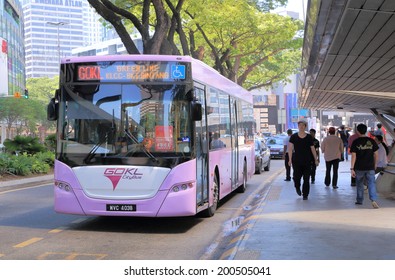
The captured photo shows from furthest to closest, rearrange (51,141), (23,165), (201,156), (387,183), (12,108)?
(12,108)
(51,141)
(23,165)
(387,183)
(201,156)

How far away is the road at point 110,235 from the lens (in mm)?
7527

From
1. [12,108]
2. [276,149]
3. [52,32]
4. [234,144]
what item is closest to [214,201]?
[234,144]

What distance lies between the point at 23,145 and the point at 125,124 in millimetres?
17776

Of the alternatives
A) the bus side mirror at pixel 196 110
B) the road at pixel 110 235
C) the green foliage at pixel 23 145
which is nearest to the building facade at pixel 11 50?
the green foliage at pixel 23 145

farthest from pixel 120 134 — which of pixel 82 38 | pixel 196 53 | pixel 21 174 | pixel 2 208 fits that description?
pixel 82 38

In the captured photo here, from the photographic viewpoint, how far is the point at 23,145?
25344 millimetres

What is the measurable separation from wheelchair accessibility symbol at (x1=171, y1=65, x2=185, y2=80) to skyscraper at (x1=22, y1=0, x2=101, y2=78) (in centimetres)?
14821

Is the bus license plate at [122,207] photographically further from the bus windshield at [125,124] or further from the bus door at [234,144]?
the bus door at [234,144]

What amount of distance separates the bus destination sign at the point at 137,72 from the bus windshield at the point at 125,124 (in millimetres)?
120

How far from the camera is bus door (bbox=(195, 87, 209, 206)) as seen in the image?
9.43 metres

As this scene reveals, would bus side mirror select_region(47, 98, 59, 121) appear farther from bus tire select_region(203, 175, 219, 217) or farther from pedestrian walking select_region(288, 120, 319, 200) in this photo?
pedestrian walking select_region(288, 120, 319, 200)

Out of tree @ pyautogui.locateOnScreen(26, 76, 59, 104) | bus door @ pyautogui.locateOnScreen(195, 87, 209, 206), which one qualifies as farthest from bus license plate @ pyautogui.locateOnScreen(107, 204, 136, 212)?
tree @ pyautogui.locateOnScreen(26, 76, 59, 104)

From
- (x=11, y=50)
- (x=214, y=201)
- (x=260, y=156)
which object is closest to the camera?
(x=214, y=201)

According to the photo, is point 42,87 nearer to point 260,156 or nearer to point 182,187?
point 260,156
